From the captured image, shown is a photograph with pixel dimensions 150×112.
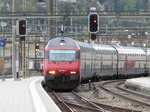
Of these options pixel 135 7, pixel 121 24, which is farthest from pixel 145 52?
pixel 135 7

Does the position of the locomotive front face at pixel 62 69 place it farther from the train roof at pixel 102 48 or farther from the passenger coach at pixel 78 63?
the train roof at pixel 102 48

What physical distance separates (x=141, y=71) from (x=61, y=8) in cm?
4190

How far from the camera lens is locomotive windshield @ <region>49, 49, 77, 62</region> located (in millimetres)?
32562

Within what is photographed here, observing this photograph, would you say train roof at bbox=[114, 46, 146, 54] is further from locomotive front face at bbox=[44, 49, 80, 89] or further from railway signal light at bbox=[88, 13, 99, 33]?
locomotive front face at bbox=[44, 49, 80, 89]

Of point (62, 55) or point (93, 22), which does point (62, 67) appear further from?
point (93, 22)

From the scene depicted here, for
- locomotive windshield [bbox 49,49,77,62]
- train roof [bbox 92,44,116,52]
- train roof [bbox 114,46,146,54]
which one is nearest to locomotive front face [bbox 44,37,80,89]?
locomotive windshield [bbox 49,49,77,62]

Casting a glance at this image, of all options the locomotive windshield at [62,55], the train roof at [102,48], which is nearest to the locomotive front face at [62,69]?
the locomotive windshield at [62,55]

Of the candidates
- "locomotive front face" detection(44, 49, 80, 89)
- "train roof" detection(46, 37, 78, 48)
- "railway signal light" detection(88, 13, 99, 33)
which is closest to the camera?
"locomotive front face" detection(44, 49, 80, 89)

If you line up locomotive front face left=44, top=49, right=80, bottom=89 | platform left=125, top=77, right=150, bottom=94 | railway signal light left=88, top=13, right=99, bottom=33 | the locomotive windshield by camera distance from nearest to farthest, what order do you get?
platform left=125, top=77, right=150, bottom=94
locomotive front face left=44, top=49, right=80, bottom=89
the locomotive windshield
railway signal light left=88, top=13, right=99, bottom=33

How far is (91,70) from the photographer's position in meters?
41.5

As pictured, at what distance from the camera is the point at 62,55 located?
32.8 meters

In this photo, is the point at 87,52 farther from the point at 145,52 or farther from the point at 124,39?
the point at 124,39

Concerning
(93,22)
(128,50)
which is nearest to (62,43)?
(93,22)

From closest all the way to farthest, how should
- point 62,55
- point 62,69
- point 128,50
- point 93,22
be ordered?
1. point 62,69
2. point 62,55
3. point 93,22
4. point 128,50
